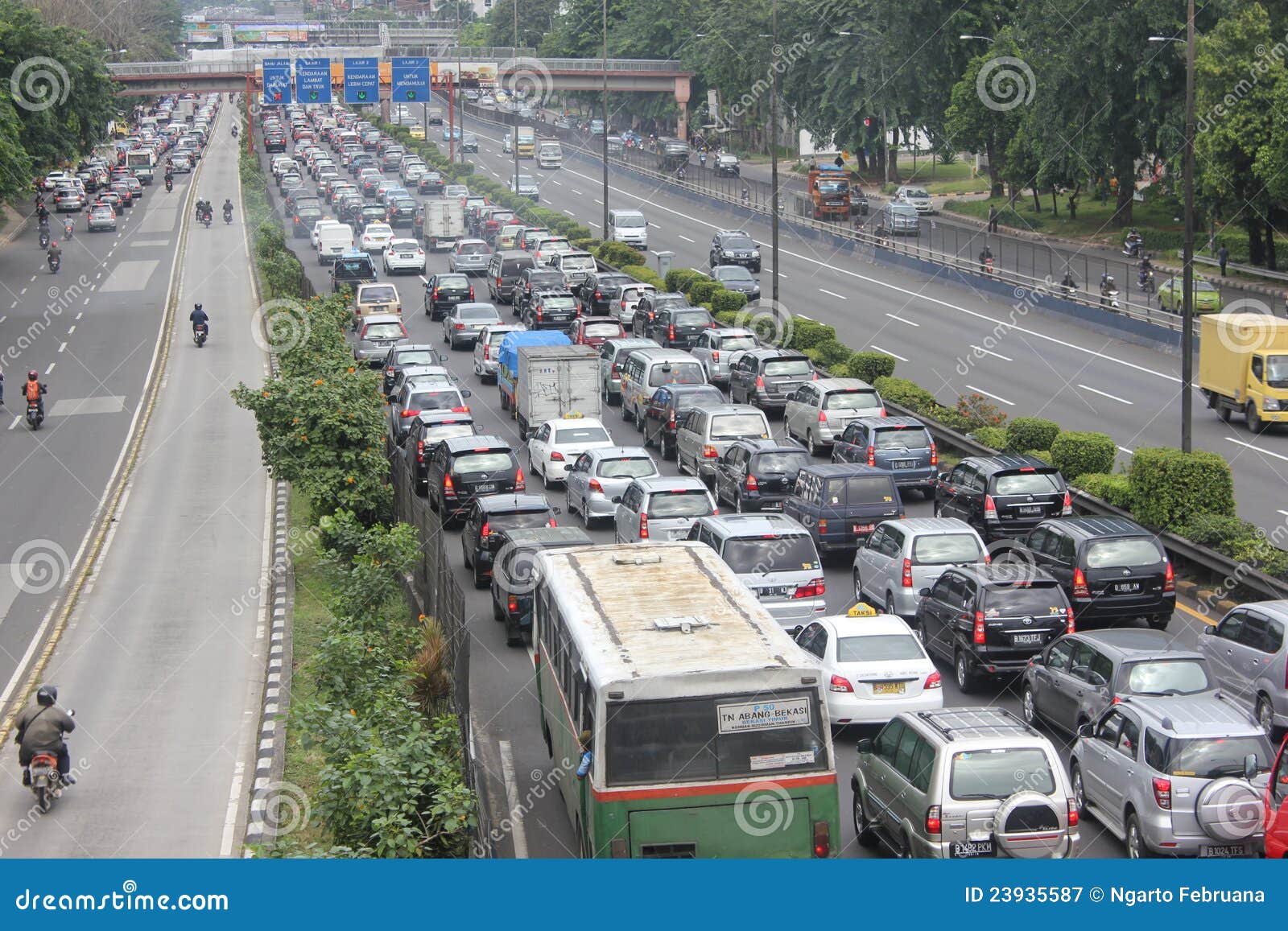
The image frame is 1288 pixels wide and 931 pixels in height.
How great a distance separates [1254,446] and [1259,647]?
16.8 m

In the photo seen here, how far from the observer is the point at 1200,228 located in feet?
216

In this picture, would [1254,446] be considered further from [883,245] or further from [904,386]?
[883,245]

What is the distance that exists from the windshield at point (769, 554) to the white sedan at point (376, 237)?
168ft

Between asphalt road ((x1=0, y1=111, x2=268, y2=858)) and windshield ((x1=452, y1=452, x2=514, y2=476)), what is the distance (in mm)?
4038

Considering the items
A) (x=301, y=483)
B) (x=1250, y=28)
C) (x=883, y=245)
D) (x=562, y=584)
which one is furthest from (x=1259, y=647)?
(x=883, y=245)

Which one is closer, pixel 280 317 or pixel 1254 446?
pixel 1254 446

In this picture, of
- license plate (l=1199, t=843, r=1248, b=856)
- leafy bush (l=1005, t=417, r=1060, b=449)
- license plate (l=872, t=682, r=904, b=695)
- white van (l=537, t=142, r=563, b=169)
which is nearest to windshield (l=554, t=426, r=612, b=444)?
leafy bush (l=1005, t=417, r=1060, b=449)

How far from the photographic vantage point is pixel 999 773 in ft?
43.7

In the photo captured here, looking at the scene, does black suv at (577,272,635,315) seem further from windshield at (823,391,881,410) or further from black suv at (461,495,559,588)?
black suv at (461,495,559,588)

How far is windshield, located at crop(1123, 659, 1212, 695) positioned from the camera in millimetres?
16109

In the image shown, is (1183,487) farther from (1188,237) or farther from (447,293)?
(447,293)

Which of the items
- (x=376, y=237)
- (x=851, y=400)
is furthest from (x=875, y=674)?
(x=376, y=237)

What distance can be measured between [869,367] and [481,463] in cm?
1337

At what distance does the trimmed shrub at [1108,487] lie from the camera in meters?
26.2
